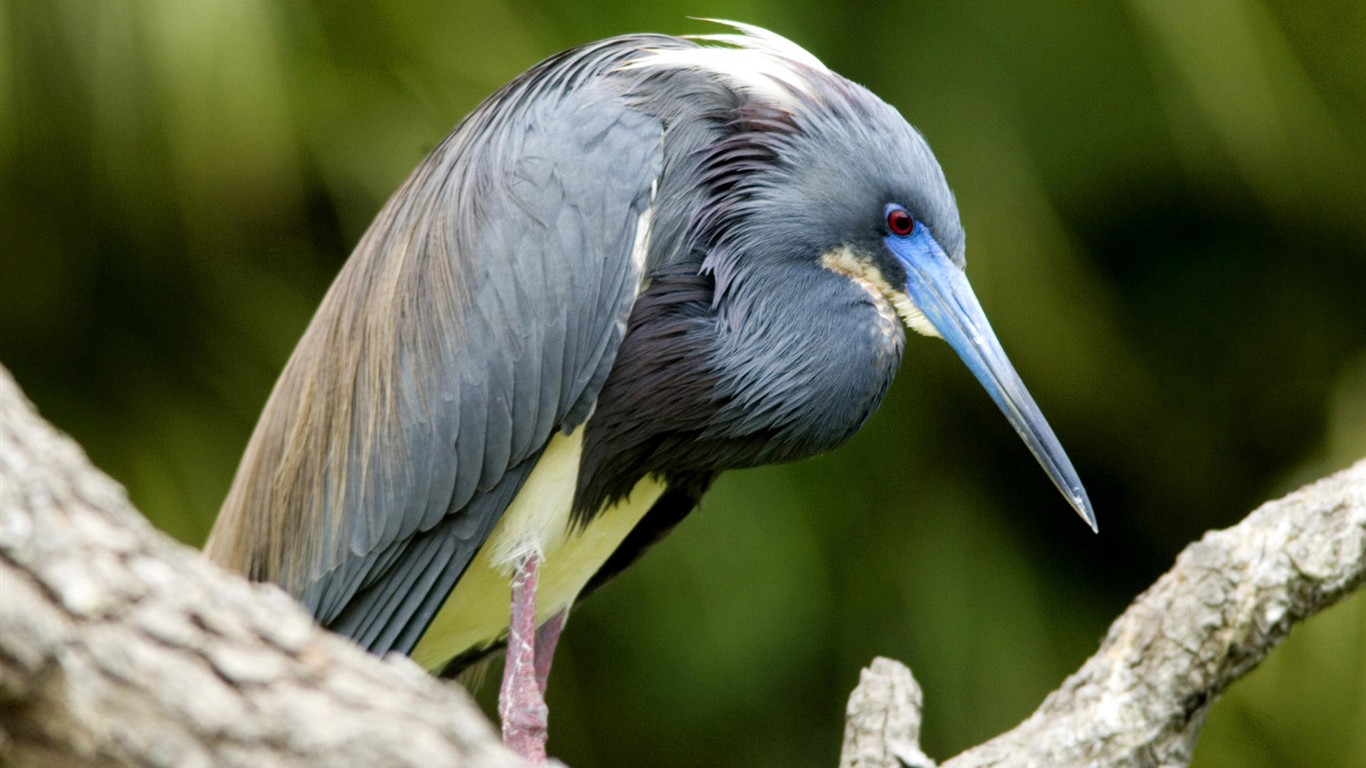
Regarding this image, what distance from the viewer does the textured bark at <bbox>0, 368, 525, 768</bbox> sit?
3.15ft

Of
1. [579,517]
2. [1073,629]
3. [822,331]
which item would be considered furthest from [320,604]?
[1073,629]

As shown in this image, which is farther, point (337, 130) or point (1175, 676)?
point (337, 130)

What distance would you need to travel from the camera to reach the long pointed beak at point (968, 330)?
7.23 ft

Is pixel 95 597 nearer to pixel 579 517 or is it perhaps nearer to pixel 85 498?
pixel 85 498

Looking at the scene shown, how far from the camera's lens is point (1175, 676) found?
1.94 meters

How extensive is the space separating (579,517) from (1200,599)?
3.10 ft

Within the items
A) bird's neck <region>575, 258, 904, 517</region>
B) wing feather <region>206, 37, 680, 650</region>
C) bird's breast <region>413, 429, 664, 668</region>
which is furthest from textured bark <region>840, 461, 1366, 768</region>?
wing feather <region>206, 37, 680, 650</region>

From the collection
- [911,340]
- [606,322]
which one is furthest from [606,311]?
[911,340]

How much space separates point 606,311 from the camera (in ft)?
6.91

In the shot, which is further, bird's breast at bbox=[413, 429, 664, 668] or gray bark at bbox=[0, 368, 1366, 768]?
bird's breast at bbox=[413, 429, 664, 668]

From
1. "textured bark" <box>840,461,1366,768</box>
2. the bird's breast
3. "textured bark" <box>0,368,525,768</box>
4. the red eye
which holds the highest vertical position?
the red eye

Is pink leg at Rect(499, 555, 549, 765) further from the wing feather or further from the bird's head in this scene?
the bird's head

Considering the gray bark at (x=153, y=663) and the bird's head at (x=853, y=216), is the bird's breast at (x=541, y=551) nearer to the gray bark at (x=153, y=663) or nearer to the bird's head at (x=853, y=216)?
the bird's head at (x=853, y=216)

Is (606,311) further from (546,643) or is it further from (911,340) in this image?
(911,340)
